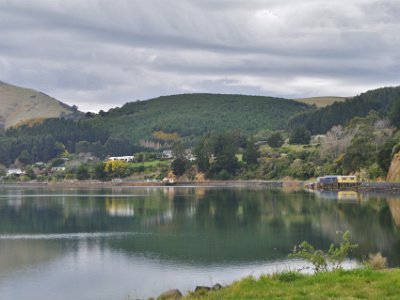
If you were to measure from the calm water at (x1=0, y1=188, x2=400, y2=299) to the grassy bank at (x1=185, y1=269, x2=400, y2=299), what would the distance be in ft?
33.1

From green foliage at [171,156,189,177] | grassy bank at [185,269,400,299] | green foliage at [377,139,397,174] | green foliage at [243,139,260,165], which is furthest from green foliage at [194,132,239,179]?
grassy bank at [185,269,400,299]

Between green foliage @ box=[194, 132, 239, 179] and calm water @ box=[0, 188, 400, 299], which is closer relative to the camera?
calm water @ box=[0, 188, 400, 299]

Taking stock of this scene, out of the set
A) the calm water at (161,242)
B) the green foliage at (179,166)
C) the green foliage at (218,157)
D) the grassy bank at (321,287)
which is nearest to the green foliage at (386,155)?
the calm water at (161,242)

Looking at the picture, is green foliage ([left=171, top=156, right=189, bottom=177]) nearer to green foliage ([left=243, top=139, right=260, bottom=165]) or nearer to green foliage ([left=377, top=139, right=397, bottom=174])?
green foliage ([left=243, top=139, right=260, bottom=165])

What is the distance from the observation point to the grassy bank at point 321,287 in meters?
19.7

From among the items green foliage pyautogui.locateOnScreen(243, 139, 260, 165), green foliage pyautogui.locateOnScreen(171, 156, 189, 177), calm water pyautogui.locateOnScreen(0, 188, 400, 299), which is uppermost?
green foliage pyautogui.locateOnScreen(243, 139, 260, 165)

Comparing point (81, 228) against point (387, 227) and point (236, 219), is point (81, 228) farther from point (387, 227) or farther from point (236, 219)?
point (387, 227)

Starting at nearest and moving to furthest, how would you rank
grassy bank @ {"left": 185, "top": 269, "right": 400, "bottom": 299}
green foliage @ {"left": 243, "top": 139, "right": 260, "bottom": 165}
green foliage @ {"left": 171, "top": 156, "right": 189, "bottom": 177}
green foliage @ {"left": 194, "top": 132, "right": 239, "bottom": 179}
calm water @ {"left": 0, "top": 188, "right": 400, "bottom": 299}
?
grassy bank @ {"left": 185, "top": 269, "right": 400, "bottom": 299} < calm water @ {"left": 0, "top": 188, "right": 400, "bottom": 299} < green foliage @ {"left": 243, "top": 139, "right": 260, "bottom": 165} < green foliage @ {"left": 194, "top": 132, "right": 239, "bottom": 179} < green foliage @ {"left": 171, "top": 156, "right": 189, "bottom": 177}

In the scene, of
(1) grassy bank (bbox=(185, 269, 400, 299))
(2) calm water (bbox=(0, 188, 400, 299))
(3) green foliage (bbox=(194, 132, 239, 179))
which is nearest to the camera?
(1) grassy bank (bbox=(185, 269, 400, 299))

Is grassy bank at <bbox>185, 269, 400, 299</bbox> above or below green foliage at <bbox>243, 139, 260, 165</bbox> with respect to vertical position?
below

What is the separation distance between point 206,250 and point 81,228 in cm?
2177

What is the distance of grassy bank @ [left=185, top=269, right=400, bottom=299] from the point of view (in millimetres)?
19703

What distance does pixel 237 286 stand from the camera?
23062mm

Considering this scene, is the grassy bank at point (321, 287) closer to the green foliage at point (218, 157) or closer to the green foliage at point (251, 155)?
the green foliage at point (218, 157)
